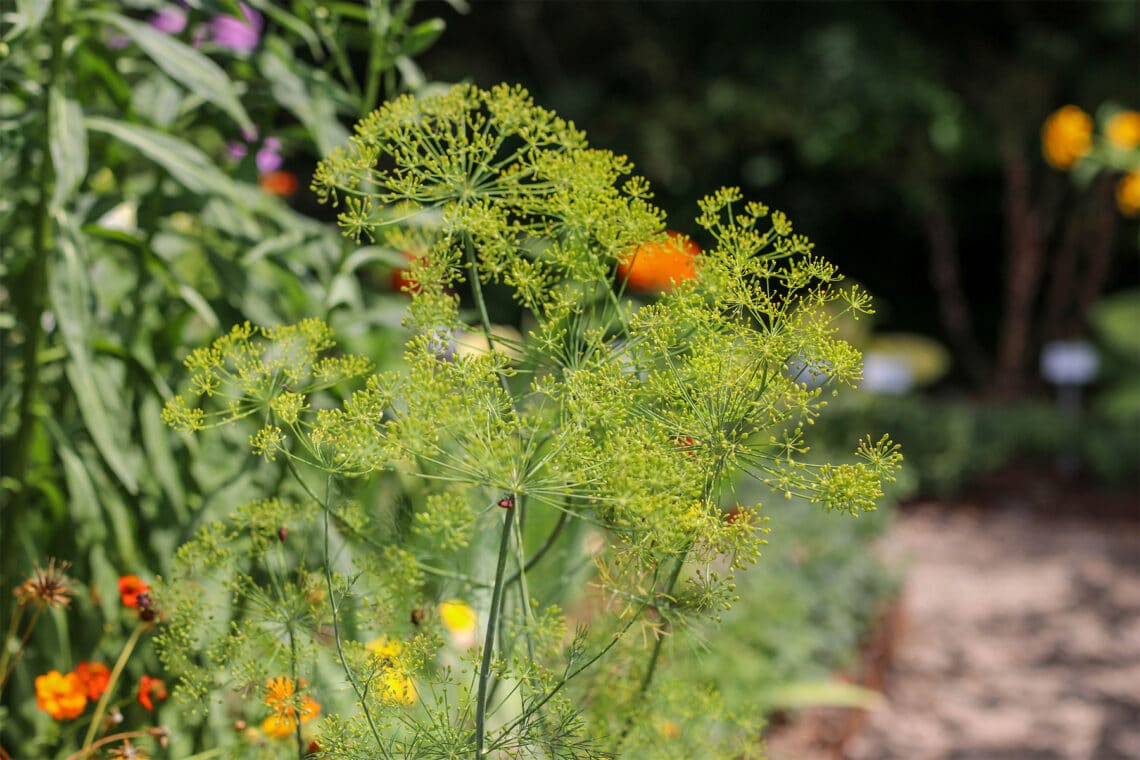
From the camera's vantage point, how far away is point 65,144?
3.84 ft

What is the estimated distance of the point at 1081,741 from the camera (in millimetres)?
3031

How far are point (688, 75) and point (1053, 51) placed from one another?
253cm

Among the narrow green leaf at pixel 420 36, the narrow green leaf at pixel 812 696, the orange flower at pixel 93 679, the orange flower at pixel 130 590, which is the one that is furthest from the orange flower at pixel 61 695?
the narrow green leaf at pixel 812 696

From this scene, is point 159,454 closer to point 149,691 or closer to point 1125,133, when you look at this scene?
point 149,691

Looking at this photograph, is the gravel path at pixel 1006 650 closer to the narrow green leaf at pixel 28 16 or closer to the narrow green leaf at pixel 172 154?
the narrow green leaf at pixel 172 154

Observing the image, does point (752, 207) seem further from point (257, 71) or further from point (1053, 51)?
point (1053, 51)

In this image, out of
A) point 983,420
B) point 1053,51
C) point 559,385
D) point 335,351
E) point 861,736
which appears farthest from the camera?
point 1053,51

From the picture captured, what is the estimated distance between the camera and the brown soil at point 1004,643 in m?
2.96

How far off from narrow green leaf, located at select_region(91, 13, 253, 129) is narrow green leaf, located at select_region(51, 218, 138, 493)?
22 centimetres

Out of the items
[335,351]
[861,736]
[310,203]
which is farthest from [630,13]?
[335,351]

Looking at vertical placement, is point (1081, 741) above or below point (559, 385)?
above

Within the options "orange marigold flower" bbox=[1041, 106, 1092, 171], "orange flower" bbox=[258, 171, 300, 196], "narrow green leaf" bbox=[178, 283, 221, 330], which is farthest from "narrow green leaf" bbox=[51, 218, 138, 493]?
"orange marigold flower" bbox=[1041, 106, 1092, 171]

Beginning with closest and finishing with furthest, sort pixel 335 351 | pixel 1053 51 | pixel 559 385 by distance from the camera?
pixel 559 385
pixel 335 351
pixel 1053 51

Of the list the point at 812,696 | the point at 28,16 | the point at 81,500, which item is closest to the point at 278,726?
the point at 81,500
